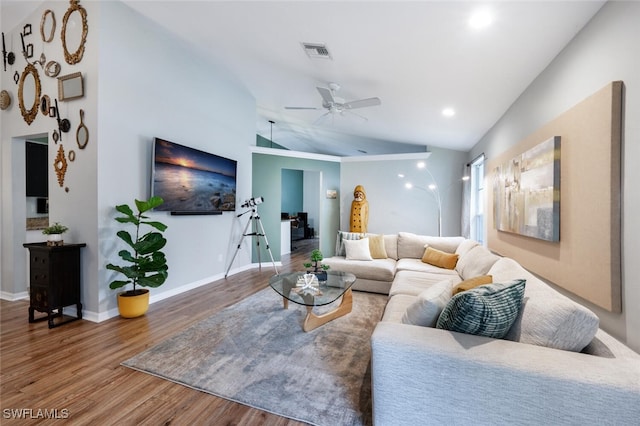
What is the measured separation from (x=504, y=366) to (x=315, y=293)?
177 centimetres

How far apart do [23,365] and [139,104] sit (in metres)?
2.75

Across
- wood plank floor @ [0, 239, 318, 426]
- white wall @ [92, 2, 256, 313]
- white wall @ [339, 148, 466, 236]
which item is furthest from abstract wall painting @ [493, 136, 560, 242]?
white wall @ [92, 2, 256, 313]

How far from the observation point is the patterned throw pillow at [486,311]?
52.9 inches

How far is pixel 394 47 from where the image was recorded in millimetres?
2549

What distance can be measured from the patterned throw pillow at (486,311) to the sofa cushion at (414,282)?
1128mm

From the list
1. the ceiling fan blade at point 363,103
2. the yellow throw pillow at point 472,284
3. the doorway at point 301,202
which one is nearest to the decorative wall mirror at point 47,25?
the ceiling fan blade at point 363,103

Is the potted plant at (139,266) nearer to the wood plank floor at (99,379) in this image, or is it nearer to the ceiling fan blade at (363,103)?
the wood plank floor at (99,379)

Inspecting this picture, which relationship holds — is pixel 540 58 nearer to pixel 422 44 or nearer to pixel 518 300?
pixel 422 44

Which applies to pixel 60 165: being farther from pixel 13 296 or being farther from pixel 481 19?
pixel 481 19

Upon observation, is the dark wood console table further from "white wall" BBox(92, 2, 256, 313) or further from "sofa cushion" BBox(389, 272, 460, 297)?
"sofa cushion" BBox(389, 272, 460, 297)

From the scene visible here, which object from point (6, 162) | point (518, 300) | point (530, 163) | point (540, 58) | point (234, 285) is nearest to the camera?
point (518, 300)

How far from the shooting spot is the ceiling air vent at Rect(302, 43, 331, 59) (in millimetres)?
2832

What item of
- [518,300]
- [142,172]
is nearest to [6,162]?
[142,172]

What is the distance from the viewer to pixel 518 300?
1.45 m
